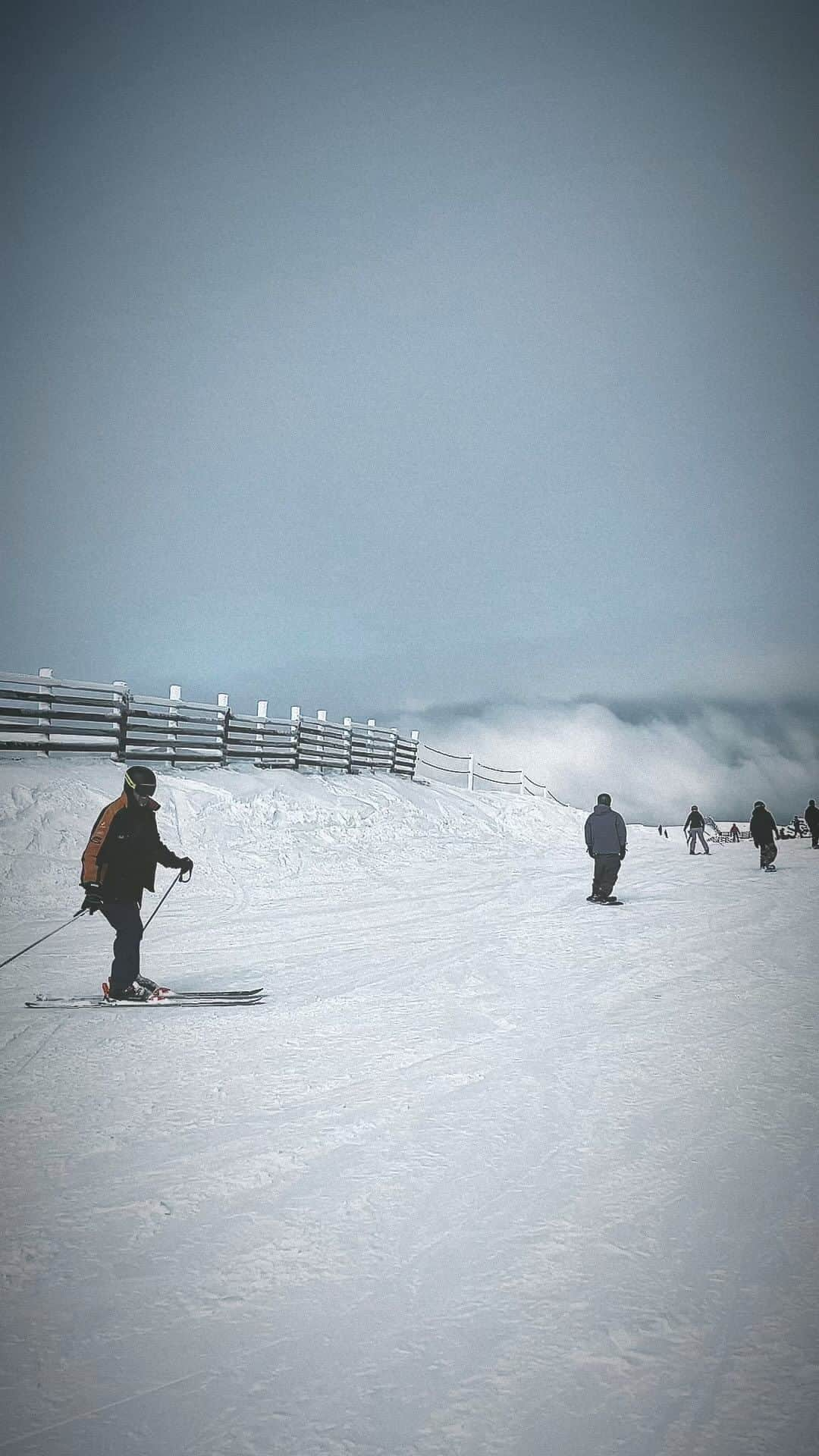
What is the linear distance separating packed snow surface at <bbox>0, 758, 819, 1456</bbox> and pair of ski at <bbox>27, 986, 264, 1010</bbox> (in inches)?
4.4

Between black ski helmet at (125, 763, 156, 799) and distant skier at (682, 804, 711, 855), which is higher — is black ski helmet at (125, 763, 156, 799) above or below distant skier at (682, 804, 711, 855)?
above

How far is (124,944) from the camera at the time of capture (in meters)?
6.67

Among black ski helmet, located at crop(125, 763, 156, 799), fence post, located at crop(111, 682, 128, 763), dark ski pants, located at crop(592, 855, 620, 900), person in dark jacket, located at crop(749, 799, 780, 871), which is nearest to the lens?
black ski helmet, located at crop(125, 763, 156, 799)

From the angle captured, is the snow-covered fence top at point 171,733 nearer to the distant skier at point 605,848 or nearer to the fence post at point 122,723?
the fence post at point 122,723

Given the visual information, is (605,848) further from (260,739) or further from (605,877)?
(260,739)

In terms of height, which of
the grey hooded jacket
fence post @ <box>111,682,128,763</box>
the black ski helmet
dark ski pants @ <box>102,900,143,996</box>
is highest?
fence post @ <box>111,682,128,763</box>

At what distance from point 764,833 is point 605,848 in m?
7.96

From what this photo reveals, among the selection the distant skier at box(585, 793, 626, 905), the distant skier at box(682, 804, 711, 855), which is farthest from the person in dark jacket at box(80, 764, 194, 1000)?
the distant skier at box(682, 804, 711, 855)

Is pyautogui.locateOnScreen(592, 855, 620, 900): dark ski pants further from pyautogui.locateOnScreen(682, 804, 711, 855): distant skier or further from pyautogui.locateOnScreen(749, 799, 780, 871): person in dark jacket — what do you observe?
pyautogui.locateOnScreen(682, 804, 711, 855): distant skier

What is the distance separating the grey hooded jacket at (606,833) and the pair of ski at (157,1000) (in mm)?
7630

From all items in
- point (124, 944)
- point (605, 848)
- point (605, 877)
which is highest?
point (605, 848)

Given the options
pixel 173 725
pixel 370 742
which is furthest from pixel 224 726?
pixel 370 742

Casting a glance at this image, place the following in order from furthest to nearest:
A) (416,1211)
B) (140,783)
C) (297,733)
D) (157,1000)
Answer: (297,733) → (140,783) → (157,1000) → (416,1211)

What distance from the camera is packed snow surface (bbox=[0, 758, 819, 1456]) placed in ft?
7.39
